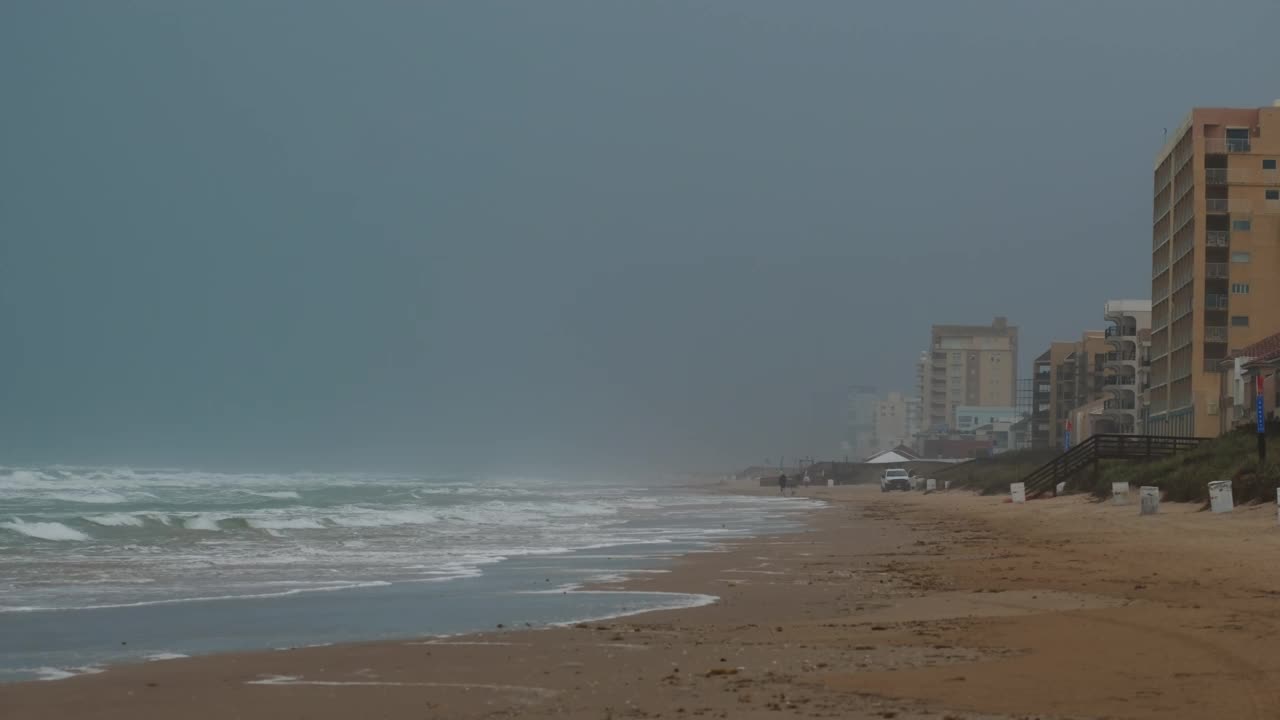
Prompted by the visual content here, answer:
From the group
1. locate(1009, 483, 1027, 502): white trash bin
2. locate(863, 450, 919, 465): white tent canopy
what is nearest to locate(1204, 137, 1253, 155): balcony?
locate(1009, 483, 1027, 502): white trash bin

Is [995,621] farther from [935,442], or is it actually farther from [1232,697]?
[935,442]

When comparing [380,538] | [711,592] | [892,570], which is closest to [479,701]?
[711,592]

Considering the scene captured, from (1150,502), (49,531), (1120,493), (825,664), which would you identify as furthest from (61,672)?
(1120,493)

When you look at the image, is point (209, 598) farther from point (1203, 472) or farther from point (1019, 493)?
point (1019, 493)

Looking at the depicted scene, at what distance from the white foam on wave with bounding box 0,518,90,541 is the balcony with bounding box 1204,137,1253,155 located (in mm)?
68993

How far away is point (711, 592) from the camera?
57.8 ft

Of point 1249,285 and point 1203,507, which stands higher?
point 1249,285

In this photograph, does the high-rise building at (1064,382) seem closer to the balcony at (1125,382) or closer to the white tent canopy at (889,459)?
the balcony at (1125,382)

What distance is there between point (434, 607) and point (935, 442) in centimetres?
17334

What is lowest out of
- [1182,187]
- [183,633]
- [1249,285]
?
[183,633]

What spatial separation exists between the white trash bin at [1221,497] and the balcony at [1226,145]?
57.5 m

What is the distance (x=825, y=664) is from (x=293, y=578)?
1223 centimetres

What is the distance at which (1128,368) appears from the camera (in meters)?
105

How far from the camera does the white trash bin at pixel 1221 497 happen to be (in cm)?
2909
